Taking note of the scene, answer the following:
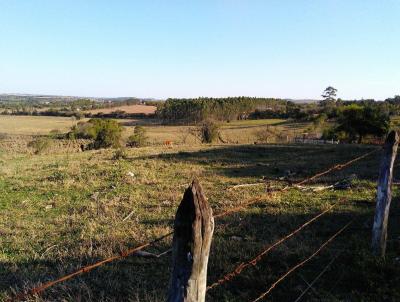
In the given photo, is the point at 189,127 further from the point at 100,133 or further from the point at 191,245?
the point at 191,245

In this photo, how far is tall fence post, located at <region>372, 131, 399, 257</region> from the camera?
5.38 metres

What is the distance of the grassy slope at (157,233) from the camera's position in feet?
17.2

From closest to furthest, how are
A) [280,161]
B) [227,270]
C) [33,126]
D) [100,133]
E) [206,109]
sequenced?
[227,270], [280,161], [100,133], [33,126], [206,109]

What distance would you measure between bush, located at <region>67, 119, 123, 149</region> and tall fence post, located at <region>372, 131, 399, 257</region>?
120 feet

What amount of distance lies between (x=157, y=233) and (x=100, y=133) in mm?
37601

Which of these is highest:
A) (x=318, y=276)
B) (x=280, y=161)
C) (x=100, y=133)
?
A: (x=318, y=276)

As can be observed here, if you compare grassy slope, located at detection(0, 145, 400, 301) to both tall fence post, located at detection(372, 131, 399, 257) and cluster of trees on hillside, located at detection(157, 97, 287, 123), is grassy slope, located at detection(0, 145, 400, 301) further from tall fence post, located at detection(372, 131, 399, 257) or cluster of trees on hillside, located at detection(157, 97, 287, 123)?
cluster of trees on hillside, located at detection(157, 97, 287, 123)

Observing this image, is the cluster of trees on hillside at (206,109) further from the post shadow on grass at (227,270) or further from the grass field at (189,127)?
the post shadow on grass at (227,270)

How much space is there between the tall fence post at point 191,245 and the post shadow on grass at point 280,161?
12.3 m

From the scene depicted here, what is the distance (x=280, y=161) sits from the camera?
20375mm

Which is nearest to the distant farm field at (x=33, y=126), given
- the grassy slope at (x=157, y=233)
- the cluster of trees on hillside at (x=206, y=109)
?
the cluster of trees on hillside at (x=206, y=109)

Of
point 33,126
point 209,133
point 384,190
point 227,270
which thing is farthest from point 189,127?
point 384,190

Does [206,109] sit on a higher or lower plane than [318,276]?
higher

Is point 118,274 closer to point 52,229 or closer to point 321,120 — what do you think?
point 52,229
